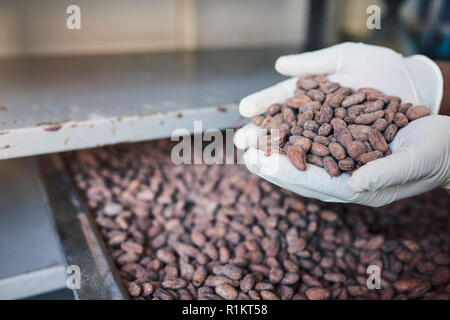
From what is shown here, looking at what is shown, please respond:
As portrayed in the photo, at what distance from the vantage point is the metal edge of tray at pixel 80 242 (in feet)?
2.97

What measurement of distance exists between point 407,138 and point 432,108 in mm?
258

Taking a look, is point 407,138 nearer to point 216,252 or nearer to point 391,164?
point 391,164

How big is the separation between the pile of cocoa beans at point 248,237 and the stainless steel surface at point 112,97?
10.9 inches

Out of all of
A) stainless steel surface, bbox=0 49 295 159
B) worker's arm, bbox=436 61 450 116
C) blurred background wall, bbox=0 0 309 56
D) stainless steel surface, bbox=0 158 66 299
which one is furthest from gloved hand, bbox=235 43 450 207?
blurred background wall, bbox=0 0 309 56

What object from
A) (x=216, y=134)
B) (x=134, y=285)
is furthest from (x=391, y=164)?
(x=216, y=134)

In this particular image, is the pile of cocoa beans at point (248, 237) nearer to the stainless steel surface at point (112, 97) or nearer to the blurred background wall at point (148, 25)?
the stainless steel surface at point (112, 97)

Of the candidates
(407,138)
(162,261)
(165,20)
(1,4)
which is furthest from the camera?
(165,20)

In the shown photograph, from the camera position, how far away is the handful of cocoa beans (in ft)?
2.76

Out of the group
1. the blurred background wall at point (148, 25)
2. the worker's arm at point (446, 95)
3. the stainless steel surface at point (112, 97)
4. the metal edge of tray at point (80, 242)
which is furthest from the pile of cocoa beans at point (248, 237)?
the blurred background wall at point (148, 25)

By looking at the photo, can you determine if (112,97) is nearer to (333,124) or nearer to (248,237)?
(248,237)

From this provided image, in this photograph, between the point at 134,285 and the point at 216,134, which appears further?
the point at 216,134

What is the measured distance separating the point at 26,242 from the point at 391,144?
105cm

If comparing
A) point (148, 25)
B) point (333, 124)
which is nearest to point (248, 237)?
point (333, 124)

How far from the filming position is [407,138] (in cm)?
87
